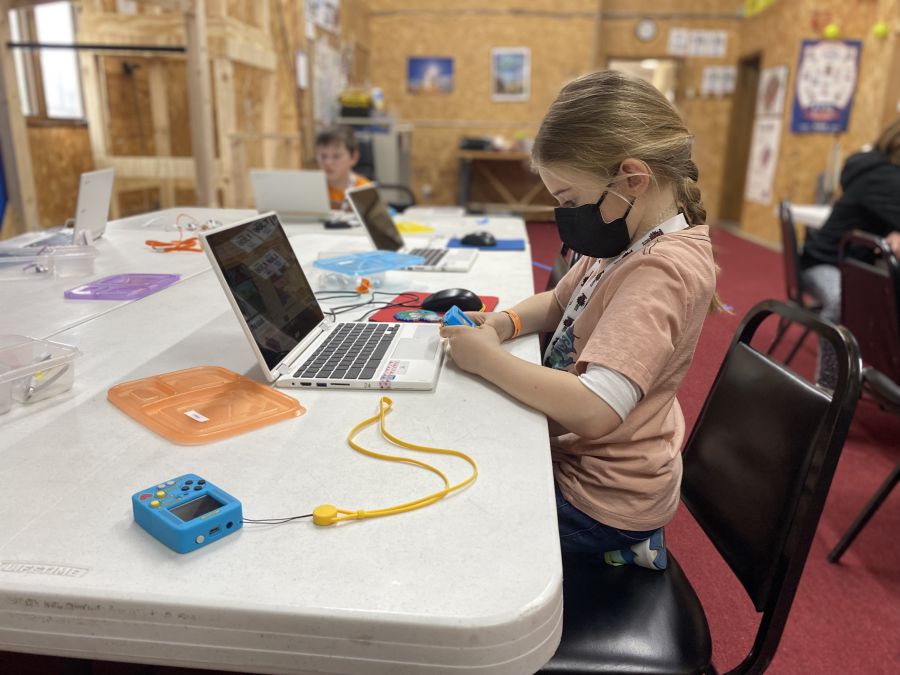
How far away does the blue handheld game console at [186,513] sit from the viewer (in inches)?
22.3

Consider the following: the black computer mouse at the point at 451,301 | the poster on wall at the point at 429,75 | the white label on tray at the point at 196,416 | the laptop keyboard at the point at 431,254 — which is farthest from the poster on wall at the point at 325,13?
the white label on tray at the point at 196,416

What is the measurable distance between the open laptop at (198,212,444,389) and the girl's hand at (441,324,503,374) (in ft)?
0.12

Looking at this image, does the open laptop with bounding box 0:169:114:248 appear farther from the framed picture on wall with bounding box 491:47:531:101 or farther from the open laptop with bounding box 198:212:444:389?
the framed picture on wall with bounding box 491:47:531:101

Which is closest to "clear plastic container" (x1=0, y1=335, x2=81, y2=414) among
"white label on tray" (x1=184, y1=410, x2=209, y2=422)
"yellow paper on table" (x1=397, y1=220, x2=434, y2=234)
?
"white label on tray" (x1=184, y1=410, x2=209, y2=422)

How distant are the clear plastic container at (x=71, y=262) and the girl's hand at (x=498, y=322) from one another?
107 centimetres

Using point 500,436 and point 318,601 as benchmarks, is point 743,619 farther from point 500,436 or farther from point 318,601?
point 318,601

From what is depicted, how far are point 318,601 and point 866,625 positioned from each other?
1531 mm

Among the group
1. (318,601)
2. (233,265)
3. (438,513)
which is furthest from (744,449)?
(233,265)

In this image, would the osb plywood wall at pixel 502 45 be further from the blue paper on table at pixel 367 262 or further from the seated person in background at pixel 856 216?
the blue paper on table at pixel 367 262

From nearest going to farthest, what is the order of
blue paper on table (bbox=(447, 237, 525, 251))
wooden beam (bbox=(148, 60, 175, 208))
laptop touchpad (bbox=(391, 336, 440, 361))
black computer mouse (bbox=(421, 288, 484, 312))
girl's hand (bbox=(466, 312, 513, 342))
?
laptop touchpad (bbox=(391, 336, 440, 361)), girl's hand (bbox=(466, 312, 513, 342)), black computer mouse (bbox=(421, 288, 484, 312)), blue paper on table (bbox=(447, 237, 525, 251)), wooden beam (bbox=(148, 60, 175, 208))

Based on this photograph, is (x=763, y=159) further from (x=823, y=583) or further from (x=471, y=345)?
(x=471, y=345)

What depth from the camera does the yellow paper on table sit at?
2514mm

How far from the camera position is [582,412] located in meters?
0.83

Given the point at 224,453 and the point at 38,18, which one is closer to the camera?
the point at 224,453
